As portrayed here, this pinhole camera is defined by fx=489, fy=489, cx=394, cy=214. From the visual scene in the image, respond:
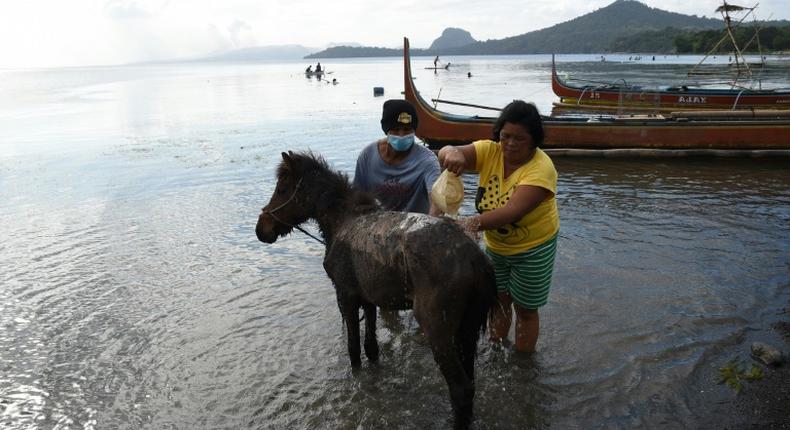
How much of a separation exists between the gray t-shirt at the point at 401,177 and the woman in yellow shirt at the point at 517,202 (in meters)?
0.54

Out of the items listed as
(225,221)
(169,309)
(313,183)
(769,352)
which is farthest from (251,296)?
(769,352)

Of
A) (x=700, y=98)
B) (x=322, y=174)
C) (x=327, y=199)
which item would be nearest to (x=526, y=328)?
(x=327, y=199)

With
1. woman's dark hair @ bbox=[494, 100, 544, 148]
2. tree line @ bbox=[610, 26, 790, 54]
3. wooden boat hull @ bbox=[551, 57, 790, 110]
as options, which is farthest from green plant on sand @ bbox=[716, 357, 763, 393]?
tree line @ bbox=[610, 26, 790, 54]

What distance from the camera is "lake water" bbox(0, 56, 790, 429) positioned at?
155 inches

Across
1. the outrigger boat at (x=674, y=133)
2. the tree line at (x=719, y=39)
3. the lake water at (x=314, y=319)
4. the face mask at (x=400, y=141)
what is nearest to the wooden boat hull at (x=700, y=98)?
the outrigger boat at (x=674, y=133)

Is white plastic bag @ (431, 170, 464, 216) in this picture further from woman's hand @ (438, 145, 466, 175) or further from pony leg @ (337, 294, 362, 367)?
pony leg @ (337, 294, 362, 367)

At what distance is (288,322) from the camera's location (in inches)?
213

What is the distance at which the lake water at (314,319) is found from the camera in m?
3.93

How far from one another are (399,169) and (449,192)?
1.01 m

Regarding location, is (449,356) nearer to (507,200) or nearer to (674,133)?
(507,200)

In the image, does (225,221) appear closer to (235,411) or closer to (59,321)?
(59,321)

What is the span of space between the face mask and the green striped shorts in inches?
42.7

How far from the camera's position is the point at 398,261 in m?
2.98

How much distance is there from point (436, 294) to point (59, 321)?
15.9 feet
